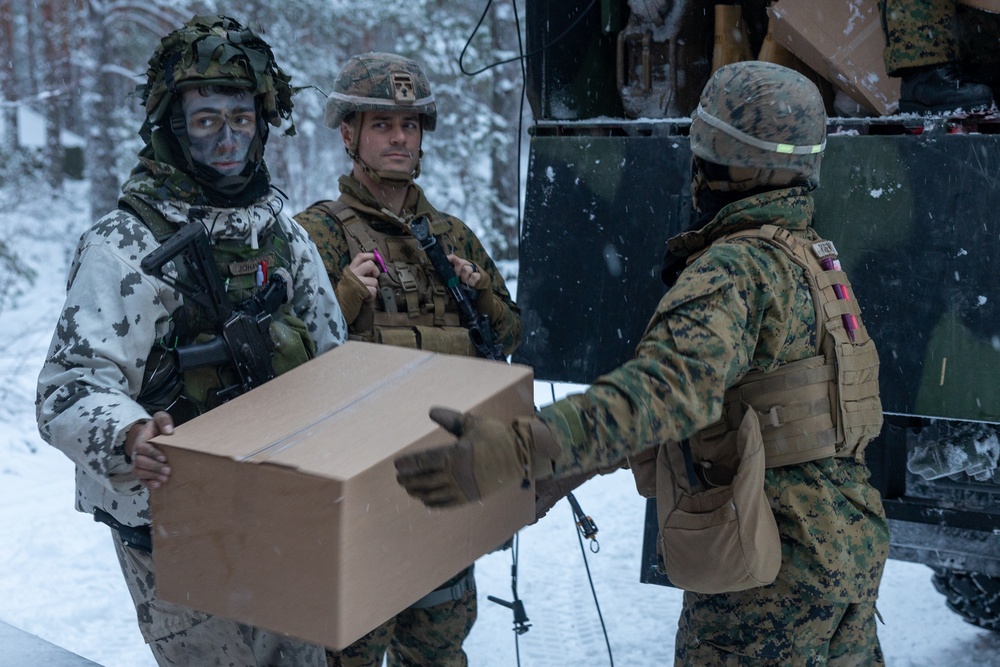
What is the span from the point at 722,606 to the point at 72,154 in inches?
724

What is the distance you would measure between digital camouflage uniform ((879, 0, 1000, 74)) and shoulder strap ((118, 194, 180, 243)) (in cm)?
221

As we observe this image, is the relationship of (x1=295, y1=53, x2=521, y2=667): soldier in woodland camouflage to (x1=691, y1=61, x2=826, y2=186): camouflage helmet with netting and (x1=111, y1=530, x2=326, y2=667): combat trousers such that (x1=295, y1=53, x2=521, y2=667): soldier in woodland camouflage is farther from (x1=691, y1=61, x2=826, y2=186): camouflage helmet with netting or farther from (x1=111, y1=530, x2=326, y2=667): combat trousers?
(x1=691, y1=61, x2=826, y2=186): camouflage helmet with netting

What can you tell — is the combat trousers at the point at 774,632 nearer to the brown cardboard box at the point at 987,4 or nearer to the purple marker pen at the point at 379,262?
the purple marker pen at the point at 379,262

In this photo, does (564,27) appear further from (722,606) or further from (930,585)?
(930,585)

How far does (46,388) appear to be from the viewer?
2.11m

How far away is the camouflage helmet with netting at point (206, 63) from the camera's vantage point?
231cm

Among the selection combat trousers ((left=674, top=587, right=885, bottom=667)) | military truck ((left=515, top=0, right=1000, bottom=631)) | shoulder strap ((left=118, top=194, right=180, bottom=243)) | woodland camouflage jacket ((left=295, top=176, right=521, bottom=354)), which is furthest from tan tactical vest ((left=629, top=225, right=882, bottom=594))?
shoulder strap ((left=118, top=194, right=180, bottom=243))

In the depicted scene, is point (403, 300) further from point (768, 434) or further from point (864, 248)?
point (864, 248)

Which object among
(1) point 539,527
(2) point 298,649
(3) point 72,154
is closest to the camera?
(2) point 298,649

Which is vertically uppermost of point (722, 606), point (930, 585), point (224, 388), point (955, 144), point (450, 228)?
point (955, 144)

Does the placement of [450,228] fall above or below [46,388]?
above

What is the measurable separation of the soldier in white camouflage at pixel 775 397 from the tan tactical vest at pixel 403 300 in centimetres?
91

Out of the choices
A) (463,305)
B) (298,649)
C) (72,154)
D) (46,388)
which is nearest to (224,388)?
(46,388)

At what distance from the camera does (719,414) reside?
1.93 meters
